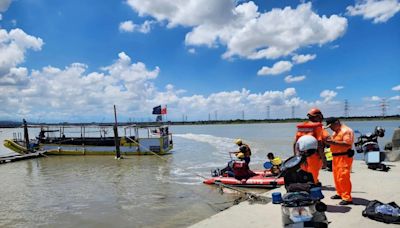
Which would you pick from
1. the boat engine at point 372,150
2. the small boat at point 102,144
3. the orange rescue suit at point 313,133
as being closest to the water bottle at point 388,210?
the orange rescue suit at point 313,133

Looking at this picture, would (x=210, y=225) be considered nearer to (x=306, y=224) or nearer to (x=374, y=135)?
(x=306, y=224)

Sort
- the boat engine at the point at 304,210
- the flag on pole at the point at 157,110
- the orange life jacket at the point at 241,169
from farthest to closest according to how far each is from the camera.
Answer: the flag on pole at the point at 157,110
the orange life jacket at the point at 241,169
the boat engine at the point at 304,210

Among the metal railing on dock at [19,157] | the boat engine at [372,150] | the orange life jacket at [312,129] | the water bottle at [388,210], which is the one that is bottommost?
the metal railing on dock at [19,157]

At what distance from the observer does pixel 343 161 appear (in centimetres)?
646

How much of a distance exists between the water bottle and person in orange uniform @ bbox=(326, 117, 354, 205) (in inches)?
37.8

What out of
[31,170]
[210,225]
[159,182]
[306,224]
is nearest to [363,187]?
[210,225]

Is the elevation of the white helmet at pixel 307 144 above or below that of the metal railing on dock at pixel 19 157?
above

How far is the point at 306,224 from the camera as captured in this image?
366 cm

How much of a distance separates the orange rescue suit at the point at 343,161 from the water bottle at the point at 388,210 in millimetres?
954

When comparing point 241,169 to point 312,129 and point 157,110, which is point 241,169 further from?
point 157,110

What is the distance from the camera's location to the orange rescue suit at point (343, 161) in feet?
21.1

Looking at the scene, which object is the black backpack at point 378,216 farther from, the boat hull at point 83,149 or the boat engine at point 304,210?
the boat hull at point 83,149

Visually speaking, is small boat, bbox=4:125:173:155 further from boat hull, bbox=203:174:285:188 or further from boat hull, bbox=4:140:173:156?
boat hull, bbox=203:174:285:188

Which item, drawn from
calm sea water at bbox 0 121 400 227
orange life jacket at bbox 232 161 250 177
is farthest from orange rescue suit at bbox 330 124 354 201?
orange life jacket at bbox 232 161 250 177
